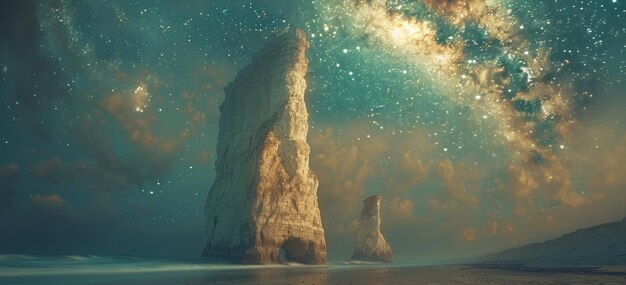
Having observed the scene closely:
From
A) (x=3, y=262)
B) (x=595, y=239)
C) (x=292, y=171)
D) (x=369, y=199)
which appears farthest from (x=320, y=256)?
(x=595, y=239)

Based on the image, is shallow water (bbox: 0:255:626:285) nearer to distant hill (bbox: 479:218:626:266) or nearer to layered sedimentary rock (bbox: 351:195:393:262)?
distant hill (bbox: 479:218:626:266)

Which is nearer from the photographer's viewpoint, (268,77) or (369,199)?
(268,77)

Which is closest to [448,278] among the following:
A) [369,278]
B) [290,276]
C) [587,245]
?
[369,278]

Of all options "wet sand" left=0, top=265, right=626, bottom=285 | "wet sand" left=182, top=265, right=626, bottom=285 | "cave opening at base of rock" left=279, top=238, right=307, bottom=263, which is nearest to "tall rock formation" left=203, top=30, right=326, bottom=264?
"cave opening at base of rock" left=279, top=238, right=307, bottom=263

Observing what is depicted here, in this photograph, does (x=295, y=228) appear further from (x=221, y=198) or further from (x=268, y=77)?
(x=268, y=77)

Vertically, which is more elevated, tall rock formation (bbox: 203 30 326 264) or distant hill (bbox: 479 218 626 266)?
tall rock formation (bbox: 203 30 326 264)

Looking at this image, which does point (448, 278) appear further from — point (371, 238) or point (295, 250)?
point (371, 238)
